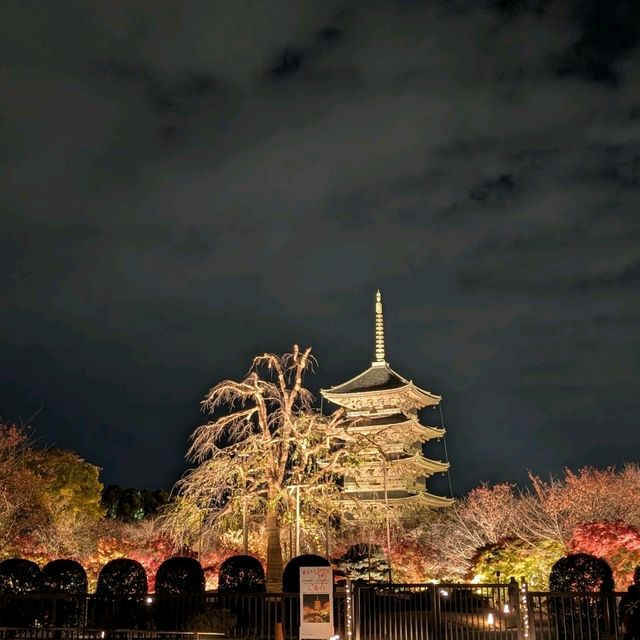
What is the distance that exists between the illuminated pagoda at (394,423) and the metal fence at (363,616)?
29881 mm

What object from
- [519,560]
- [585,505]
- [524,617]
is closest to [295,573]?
[524,617]

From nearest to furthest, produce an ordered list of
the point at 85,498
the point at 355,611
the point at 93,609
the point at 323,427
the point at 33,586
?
the point at 355,611, the point at 93,609, the point at 33,586, the point at 323,427, the point at 85,498

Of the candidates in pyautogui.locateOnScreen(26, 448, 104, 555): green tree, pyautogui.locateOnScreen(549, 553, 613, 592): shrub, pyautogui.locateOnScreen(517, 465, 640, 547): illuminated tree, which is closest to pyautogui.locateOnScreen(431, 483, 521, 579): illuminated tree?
pyautogui.locateOnScreen(517, 465, 640, 547): illuminated tree

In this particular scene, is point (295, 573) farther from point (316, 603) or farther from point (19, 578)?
point (19, 578)

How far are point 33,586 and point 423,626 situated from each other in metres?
10.4

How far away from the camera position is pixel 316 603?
1468 cm

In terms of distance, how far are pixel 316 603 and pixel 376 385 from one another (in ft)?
135

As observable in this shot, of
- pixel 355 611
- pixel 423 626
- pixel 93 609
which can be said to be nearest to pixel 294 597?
pixel 355 611

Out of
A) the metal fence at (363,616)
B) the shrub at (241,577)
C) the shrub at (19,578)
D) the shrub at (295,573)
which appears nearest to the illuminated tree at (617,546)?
the metal fence at (363,616)

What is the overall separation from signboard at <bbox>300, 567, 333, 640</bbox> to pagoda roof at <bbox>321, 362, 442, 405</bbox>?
3868 cm

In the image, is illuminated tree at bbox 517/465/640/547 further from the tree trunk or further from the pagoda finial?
the pagoda finial

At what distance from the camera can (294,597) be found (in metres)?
16.5

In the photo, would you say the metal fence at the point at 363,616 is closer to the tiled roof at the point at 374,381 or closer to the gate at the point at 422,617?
the gate at the point at 422,617

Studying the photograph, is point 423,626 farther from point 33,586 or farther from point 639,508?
point 639,508
